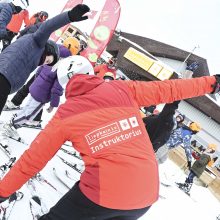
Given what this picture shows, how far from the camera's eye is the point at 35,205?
399 centimetres

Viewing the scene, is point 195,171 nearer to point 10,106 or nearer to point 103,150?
point 10,106

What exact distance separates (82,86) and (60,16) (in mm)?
1253

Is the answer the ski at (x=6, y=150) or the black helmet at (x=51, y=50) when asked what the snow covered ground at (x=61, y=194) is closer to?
the ski at (x=6, y=150)

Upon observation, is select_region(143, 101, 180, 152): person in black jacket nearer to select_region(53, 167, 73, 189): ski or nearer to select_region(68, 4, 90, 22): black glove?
select_region(53, 167, 73, 189): ski

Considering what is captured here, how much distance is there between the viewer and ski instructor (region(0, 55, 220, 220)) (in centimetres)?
232

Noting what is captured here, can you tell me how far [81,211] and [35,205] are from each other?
1.75 metres

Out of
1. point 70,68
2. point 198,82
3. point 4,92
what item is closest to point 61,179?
point 4,92

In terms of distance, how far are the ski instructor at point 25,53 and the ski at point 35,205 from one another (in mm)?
1100

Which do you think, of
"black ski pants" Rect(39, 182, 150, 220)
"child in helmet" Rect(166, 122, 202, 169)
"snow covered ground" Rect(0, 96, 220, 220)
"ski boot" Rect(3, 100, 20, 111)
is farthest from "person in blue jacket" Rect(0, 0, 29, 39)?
"child in helmet" Rect(166, 122, 202, 169)

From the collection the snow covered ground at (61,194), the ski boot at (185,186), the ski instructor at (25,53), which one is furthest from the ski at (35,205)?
the ski boot at (185,186)

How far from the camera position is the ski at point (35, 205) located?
383 centimetres

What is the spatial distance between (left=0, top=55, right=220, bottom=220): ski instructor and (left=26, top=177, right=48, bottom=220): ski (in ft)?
4.67

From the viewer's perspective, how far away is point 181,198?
734 cm

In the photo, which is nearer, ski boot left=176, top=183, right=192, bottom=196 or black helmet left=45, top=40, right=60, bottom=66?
black helmet left=45, top=40, right=60, bottom=66
